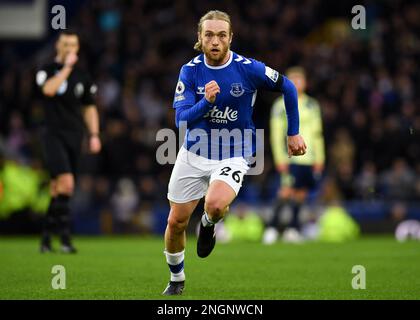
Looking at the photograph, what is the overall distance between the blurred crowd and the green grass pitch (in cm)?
386

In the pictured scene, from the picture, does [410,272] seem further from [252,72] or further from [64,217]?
[64,217]

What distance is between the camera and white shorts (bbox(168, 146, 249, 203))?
23.3ft

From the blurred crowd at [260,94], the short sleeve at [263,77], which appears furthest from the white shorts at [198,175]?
the blurred crowd at [260,94]

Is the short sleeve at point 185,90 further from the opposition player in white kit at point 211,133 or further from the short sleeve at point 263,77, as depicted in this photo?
the short sleeve at point 263,77

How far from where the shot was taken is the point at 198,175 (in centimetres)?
719

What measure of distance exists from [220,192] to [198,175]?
0.96ft

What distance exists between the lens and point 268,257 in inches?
429

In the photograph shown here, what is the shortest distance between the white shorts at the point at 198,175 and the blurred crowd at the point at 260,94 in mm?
9161

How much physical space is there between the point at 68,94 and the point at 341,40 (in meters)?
11.4

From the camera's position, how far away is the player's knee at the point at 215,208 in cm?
695

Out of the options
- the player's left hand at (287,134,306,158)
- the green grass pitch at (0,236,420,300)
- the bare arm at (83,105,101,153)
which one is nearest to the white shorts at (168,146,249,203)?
the player's left hand at (287,134,306,158)

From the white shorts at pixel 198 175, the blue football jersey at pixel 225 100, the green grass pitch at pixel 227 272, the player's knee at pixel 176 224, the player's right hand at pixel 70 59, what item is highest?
the player's right hand at pixel 70 59

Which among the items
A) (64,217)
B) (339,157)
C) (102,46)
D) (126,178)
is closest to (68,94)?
(64,217)

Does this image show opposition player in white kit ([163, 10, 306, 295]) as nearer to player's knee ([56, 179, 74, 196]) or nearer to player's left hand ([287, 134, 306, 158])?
player's left hand ([287, 134, 306, 158])
